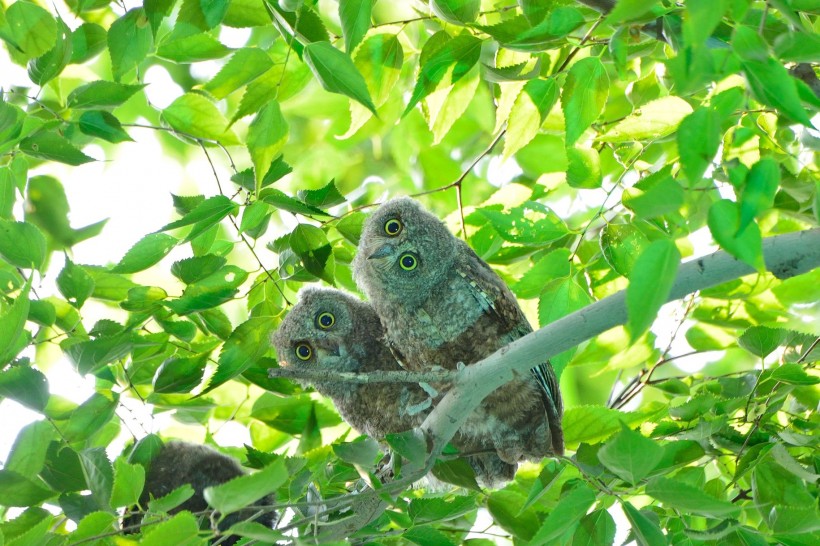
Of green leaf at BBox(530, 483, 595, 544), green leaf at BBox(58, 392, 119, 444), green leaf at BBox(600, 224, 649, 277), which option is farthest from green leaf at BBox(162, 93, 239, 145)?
green leaf at BBox(530, 483, 595, 544)

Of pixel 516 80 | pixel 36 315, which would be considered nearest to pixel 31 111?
pixel 36 315

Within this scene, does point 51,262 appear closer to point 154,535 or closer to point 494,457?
point 494,457

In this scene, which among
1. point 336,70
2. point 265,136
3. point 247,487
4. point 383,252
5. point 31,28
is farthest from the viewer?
point 383,252

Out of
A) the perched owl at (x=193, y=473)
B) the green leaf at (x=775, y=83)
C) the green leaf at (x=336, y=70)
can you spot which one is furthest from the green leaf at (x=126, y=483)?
the green leaf at (x=775, y=83)

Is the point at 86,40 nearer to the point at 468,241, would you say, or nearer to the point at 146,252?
the point at 146,252

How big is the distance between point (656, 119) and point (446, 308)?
2.73 ft

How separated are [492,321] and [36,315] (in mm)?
1268

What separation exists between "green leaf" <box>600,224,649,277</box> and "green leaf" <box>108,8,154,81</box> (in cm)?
126

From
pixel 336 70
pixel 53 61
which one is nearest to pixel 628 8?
pixel 336 70

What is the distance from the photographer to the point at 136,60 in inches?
83.0

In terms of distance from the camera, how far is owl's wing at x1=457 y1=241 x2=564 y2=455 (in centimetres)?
241

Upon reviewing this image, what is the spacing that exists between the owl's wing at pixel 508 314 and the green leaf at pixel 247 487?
1.18 meters

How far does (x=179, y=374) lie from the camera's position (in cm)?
218

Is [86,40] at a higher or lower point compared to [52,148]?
higher
